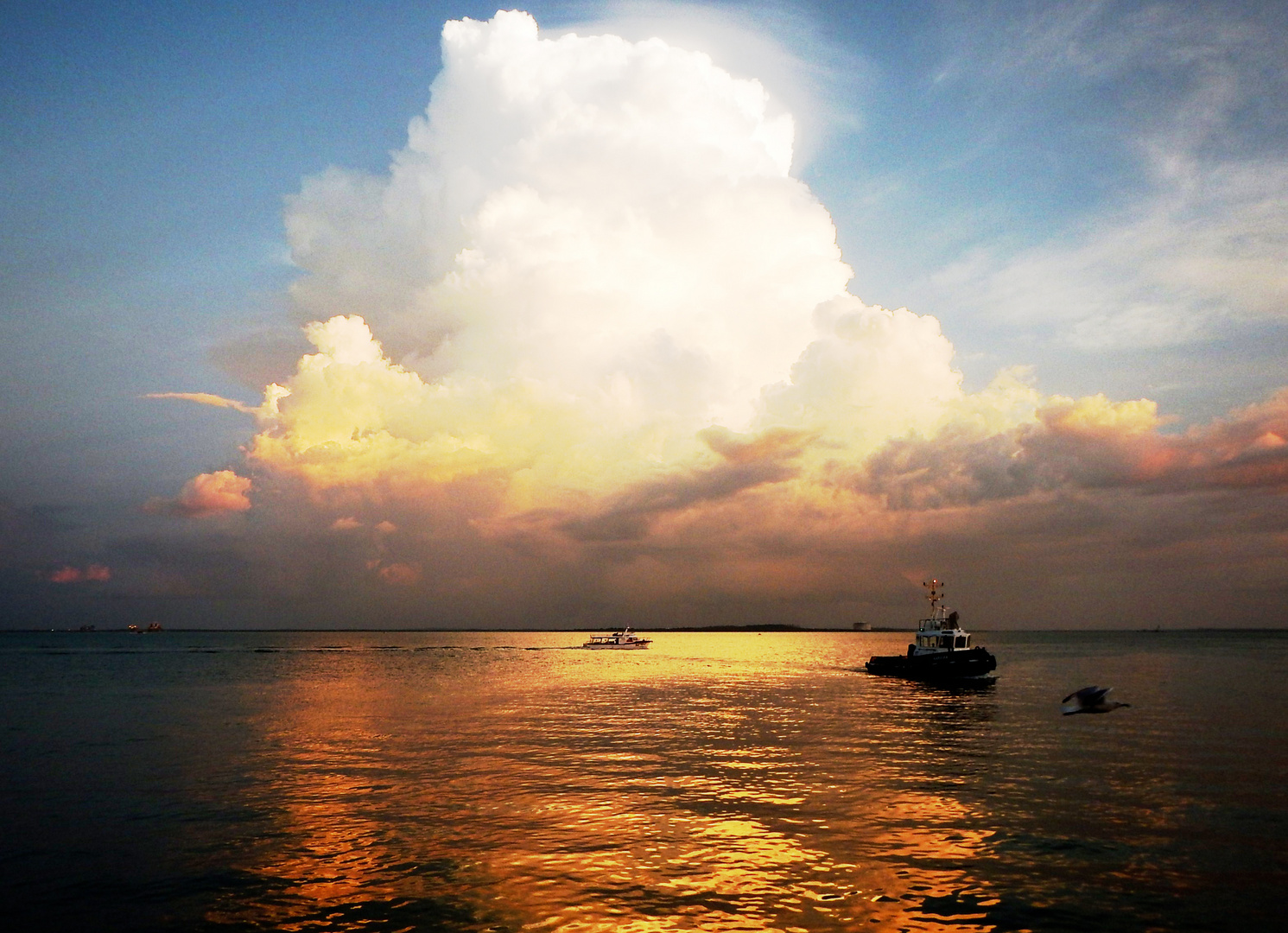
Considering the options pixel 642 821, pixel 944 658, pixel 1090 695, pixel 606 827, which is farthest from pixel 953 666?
pixel 606 827

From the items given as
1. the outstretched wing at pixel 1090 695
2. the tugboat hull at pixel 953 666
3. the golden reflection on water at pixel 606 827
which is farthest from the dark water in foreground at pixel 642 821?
the tugboat hull at pixel 953 666

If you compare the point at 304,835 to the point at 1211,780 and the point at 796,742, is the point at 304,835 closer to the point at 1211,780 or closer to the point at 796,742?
the point at 796,742

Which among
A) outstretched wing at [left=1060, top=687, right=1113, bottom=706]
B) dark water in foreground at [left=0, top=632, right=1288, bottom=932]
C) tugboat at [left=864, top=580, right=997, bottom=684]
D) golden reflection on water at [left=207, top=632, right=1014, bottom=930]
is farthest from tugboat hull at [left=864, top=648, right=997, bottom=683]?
outstretched wing at [left=1060, top=687, right=1113, bottom=706]

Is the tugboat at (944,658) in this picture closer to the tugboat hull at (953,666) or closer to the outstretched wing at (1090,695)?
the tugboat hull at (953,666)

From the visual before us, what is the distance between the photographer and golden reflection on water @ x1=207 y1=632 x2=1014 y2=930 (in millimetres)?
22172

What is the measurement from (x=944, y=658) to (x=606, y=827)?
82.7 metres

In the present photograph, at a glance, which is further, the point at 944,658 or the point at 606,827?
the point at 944,658

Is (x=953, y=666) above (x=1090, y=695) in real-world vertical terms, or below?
below

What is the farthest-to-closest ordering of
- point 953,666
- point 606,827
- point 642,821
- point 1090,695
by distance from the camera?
point 953,666
point 1090,695
point 642,821
point 606,827

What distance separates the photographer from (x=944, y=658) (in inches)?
4016

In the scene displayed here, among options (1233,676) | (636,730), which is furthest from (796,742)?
(1233,676)

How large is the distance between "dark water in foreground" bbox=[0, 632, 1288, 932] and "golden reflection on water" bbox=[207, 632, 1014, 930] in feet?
0.45

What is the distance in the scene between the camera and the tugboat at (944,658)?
328ft

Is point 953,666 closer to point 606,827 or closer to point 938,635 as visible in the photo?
point 938,635
